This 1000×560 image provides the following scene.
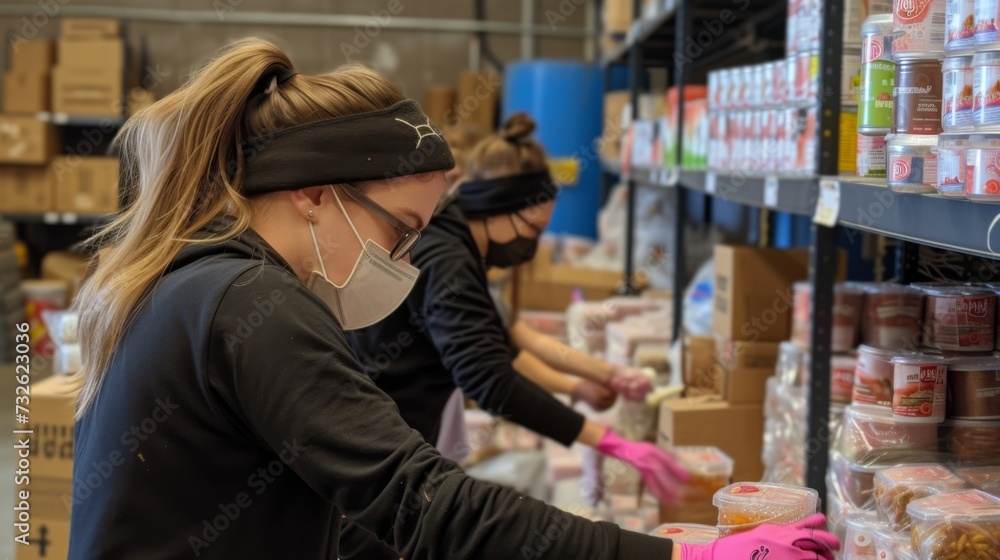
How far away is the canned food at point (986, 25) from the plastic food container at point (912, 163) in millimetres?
180

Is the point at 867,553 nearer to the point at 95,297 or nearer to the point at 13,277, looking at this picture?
the point at 95,297

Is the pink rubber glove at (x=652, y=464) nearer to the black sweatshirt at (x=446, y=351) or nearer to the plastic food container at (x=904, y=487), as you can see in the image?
the black sweatshirt at (x=446, y=351)

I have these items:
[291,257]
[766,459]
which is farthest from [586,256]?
[291,257]

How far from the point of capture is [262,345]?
1105 mm

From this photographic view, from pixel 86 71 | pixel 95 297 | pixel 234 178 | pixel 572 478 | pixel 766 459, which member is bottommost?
pixel 572 478

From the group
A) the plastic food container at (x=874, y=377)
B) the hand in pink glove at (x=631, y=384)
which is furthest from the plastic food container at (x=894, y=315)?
the hand in pink glove at (x=631, y=384)

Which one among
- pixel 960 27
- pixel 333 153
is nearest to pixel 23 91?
pixel 333 153

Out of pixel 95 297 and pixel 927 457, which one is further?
pixel 927 457

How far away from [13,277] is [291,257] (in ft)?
22.1

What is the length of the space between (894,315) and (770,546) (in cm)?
96

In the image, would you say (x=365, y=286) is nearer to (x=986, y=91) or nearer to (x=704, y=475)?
(x=986, y=91)

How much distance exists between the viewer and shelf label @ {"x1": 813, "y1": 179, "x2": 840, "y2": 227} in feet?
5.80

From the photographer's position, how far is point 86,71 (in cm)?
760

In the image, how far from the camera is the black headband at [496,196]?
260 centimetres
